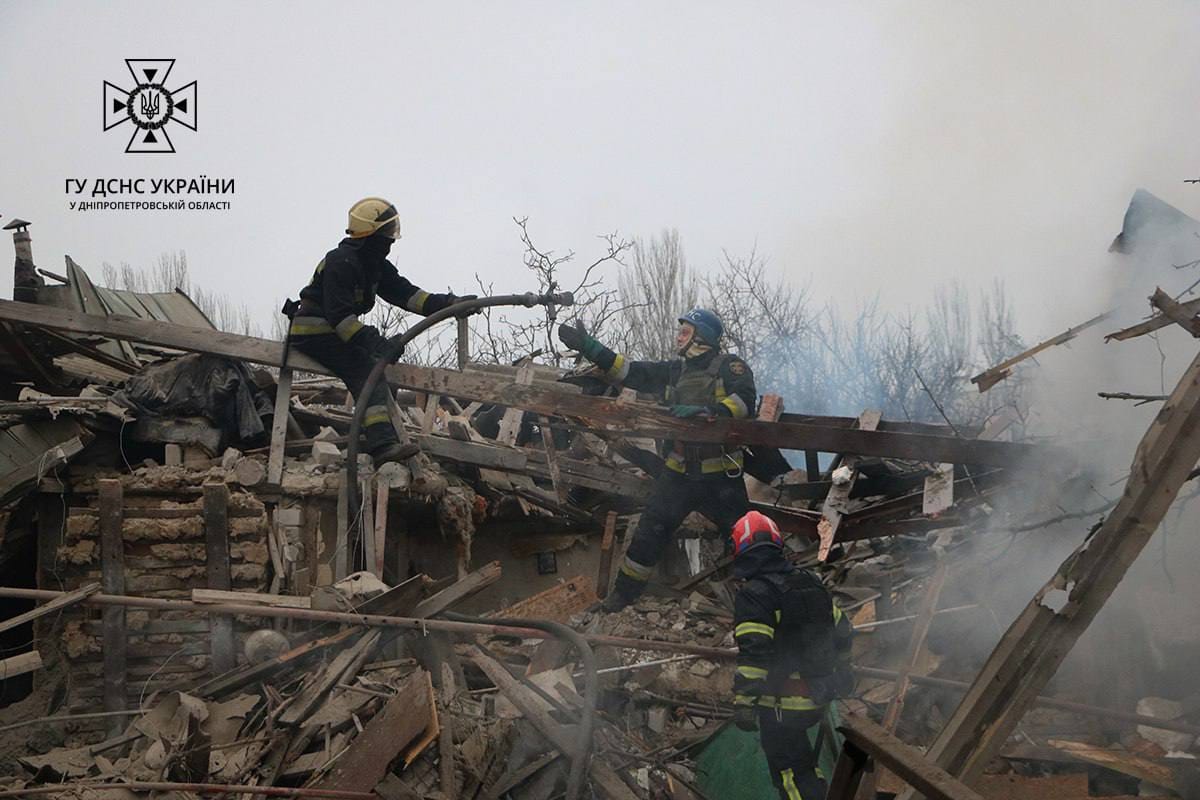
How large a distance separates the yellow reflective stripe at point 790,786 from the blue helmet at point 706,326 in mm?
3205

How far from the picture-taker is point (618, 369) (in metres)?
7.01

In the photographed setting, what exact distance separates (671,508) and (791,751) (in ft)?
7.86

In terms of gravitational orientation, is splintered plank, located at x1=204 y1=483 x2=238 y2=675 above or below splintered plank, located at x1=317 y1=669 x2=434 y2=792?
above

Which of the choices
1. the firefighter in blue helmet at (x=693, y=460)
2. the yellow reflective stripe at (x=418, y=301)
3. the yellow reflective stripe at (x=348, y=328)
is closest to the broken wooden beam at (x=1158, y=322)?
the firefighter in blue helmet at (x=693, y=460)

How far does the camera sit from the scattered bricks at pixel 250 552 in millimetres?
6715

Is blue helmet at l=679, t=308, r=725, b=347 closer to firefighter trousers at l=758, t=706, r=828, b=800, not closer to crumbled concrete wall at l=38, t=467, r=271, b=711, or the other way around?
firefighter trousers at l=758, t=706, r=828, b=800

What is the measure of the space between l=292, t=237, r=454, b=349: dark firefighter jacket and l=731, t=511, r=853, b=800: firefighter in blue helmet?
340 cm

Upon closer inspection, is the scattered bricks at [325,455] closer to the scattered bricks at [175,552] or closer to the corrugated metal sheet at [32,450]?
the scattered bricks at [175,552]

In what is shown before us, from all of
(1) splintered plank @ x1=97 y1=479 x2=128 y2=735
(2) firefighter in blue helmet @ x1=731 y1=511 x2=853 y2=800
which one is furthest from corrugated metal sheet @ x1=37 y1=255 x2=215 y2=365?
(2) firefighter in blue helmet @ x1=731 y1=511 x2=853 y2=800

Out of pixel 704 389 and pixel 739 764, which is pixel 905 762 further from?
pixel 704 389

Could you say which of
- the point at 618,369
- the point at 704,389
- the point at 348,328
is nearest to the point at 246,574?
the point at 348,328

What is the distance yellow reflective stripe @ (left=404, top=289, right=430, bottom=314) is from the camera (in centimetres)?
728

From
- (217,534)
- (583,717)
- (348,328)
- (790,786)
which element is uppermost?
(348,328)

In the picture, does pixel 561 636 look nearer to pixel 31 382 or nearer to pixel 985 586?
pixel 985 586
